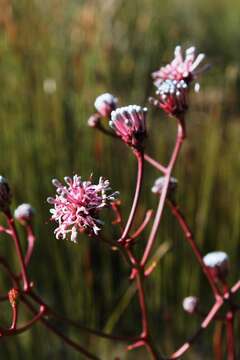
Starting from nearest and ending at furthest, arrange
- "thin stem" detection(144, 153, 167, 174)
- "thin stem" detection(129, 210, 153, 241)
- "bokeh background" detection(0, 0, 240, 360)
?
"thin stem" detection(129, 210, 153, 241) → "thin stem" detection(144, 153, 167, 174) → "bokeh background" detection(0, 0, 240, 360)

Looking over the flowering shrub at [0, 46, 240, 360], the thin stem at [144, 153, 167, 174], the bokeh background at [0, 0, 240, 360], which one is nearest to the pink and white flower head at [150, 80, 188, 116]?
the flowering shrub at [0, 46, 240, 360]

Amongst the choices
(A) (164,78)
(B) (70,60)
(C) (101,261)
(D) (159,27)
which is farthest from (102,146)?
(D) (159,27)

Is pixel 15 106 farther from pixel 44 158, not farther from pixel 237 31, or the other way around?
pixel 237 31

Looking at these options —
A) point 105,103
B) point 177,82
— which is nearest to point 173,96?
point 177,82

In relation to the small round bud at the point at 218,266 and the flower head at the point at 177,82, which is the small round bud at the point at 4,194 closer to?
the flower head at the point at 177,82

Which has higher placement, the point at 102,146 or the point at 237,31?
the point at 237,31

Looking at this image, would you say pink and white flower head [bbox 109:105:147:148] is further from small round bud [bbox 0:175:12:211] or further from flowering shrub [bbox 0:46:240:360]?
small round bud [bbox 0:175:12:211]
